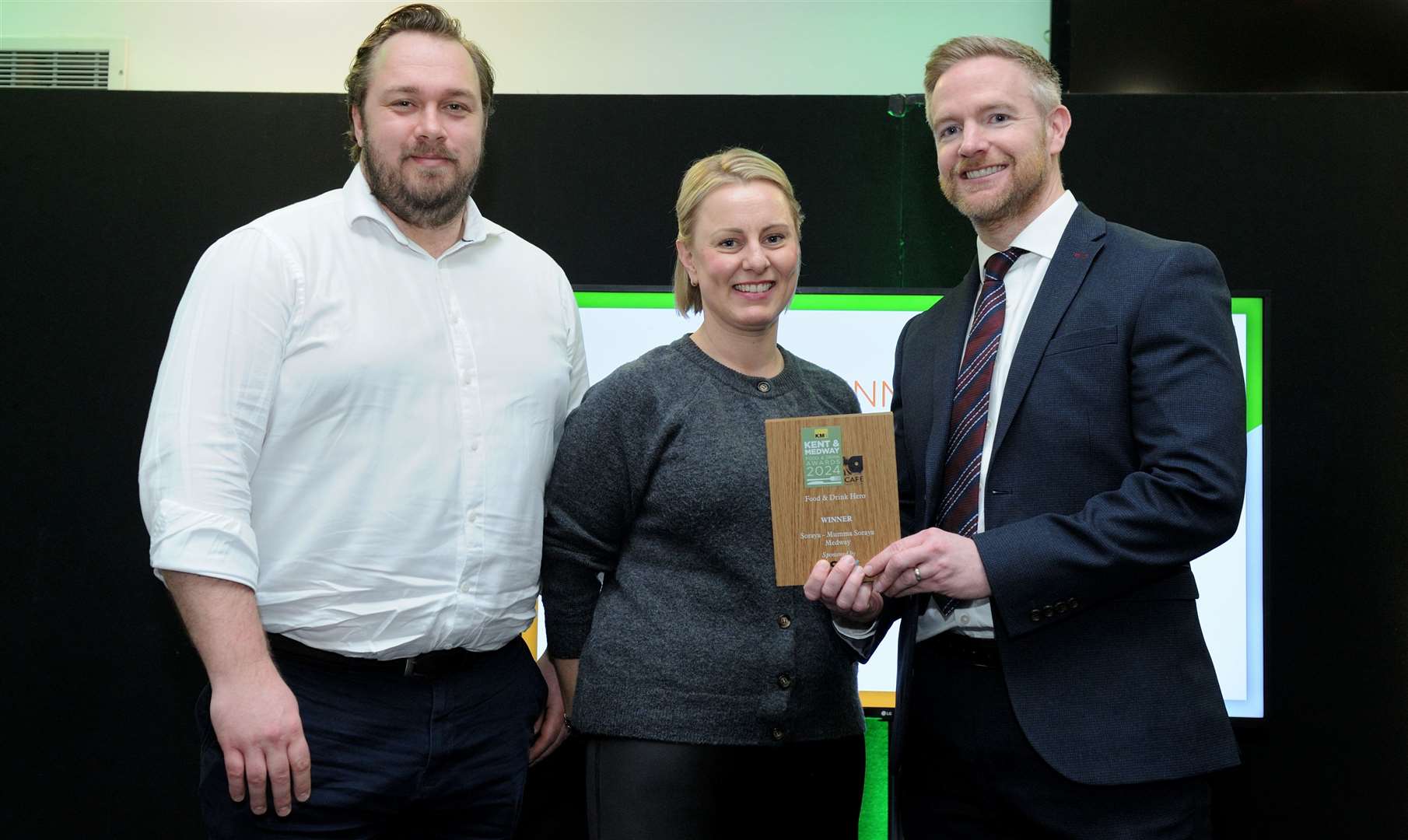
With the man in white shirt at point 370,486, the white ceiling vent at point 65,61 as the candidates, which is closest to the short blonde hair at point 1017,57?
the man in white shirt at point 370,486

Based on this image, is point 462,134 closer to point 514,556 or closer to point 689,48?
point 514,556

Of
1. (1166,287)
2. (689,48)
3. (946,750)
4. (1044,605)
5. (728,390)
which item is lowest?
(946,750)

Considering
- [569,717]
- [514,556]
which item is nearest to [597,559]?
[514,556]

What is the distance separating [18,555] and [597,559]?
2.54 m

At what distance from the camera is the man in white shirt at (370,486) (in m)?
1.67

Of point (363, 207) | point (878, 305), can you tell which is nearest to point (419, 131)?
point (363, 207)

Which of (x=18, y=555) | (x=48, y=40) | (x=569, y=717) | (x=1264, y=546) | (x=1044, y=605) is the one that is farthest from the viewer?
(x=48, y=40)

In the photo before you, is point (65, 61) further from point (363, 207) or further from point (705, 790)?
point (705, 790)

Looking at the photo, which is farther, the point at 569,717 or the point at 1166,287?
the point at 569,717

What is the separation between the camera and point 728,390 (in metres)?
2.00

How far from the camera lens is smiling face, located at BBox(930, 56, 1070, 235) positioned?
1995 millimetres

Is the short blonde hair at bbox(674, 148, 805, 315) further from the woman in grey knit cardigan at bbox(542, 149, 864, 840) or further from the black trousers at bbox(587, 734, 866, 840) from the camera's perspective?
the black trousers at bbox(587, 734, 866, 840)

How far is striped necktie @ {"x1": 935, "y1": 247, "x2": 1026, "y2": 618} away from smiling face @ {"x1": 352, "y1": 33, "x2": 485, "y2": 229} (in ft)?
3.18

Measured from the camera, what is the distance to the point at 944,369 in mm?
1988
